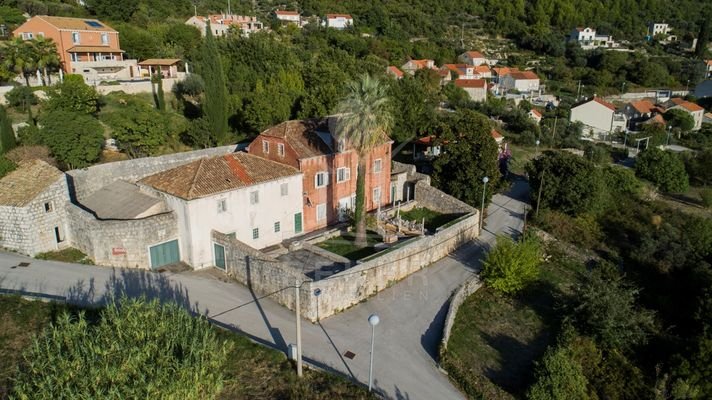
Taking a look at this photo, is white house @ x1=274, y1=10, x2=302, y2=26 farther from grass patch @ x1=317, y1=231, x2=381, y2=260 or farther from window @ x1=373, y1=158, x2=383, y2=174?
grass patch @ x1=317, y1=231, x2=381, y2=260

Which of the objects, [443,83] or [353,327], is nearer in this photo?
[353,327]

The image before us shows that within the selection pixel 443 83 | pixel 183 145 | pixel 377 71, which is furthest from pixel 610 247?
pixel 443 83

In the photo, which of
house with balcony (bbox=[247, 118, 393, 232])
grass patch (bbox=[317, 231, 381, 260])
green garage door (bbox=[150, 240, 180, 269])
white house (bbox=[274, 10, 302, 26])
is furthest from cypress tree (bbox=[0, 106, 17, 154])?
white house (bbox=[274, 10, 302, 26])

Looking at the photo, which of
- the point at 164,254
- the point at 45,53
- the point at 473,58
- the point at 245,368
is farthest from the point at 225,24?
the point at 245,368

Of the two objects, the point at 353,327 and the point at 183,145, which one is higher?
the point at 183,145

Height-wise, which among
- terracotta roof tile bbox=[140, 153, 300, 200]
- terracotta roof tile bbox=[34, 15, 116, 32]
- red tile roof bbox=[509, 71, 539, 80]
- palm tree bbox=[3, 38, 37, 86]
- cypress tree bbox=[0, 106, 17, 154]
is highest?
terracotta roof tile bbox=[34, 15, 116, 32]

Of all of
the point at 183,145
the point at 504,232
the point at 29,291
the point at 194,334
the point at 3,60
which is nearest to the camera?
the point at 194,334

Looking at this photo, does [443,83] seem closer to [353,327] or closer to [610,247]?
[610,247]
